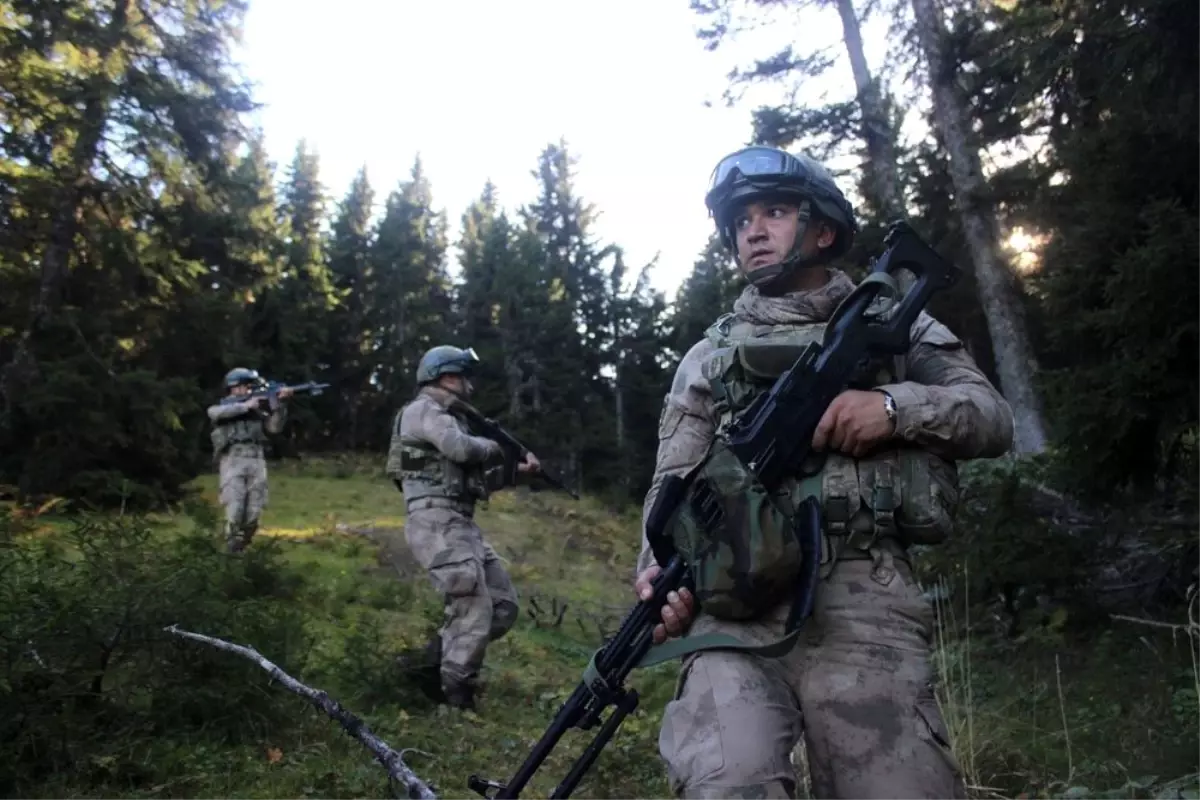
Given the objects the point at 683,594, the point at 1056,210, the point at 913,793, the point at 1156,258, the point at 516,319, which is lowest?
the point at 913,793

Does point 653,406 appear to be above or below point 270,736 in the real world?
above

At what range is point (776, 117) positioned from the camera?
15617mm

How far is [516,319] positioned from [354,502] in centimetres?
1486

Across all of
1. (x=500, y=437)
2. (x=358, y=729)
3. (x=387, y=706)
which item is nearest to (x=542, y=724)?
(x=387, y=706)

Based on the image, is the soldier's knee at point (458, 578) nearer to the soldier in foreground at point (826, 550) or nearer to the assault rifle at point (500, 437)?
the assault rifle at point (500, 437)

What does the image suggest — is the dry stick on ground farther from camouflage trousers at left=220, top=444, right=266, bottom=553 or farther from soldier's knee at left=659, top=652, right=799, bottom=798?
camouflage trousers at left=220, top=444, right=266, bottom=553

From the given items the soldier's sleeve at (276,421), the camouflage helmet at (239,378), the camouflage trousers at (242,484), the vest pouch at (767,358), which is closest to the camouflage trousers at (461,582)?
the vest pouch at (767,358)

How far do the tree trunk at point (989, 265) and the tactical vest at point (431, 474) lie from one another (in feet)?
26.5

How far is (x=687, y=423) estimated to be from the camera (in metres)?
2.91

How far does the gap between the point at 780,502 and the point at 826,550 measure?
7.6 inches

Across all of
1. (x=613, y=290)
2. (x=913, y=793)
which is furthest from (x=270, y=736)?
(x=613, y=290)

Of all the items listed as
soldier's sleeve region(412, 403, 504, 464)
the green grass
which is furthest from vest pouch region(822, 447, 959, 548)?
soldier's sleeve region(412, 403, 504, 464)

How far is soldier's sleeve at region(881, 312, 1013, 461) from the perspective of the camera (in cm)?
248

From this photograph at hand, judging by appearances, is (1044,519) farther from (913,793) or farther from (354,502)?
(354,502)
